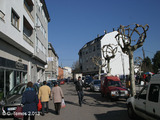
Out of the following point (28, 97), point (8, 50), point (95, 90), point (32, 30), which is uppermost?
point (32, 30)

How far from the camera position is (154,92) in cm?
540

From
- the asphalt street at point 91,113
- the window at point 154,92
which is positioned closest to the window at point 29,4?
the asphalt street at point 91,113

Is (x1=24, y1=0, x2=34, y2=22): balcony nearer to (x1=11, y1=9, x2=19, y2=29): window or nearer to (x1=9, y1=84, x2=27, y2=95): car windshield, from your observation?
(x1=11, y1=9, x2=19, y2=29): window

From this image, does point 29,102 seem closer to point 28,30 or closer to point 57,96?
point 57,96

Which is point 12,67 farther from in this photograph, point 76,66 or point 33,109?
point 76,66

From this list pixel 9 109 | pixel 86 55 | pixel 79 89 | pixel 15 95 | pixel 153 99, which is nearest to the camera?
pixel 153 99

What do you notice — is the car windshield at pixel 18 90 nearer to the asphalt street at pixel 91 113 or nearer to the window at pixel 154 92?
the asphalt street at pixel 91 113

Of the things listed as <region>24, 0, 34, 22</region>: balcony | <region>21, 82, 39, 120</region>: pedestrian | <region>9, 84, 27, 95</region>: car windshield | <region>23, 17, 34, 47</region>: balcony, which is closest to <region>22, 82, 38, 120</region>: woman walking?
<region>21, 82, 39, 120</region>: pedestrian

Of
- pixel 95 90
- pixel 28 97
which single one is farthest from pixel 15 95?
pixel 95 90

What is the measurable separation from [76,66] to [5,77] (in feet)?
260

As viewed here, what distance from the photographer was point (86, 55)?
233 ft

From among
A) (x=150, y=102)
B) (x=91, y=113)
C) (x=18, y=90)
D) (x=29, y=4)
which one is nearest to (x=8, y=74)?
(x=18, y=90)

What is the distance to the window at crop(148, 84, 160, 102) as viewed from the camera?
5214 millimetres

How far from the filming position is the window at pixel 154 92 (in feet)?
17.1
